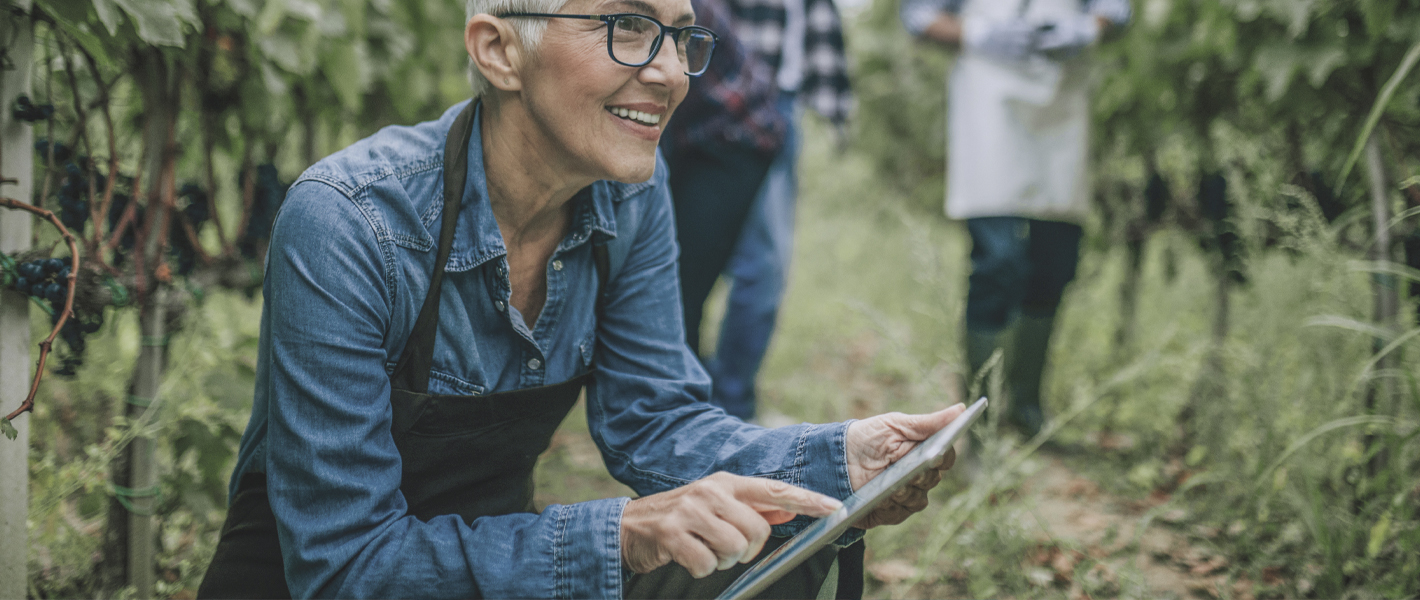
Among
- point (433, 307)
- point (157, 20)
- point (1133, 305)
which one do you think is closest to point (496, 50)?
point (433, 307)

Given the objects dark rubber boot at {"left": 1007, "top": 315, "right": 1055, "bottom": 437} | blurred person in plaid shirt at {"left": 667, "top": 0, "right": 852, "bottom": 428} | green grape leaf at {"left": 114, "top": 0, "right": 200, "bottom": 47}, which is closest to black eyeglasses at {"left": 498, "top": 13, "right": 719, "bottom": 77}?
green grape leaf at {"left": 114, "top": 0, "right": 200, "bottom": 47}

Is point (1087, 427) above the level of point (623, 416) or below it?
below

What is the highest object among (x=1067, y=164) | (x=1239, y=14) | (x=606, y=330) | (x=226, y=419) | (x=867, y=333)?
(x=1239, y=14)

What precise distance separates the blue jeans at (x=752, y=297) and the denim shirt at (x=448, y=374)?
148cm

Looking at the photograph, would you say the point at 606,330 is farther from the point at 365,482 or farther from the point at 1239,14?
the point at 1239,14

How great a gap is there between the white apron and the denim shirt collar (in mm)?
1694

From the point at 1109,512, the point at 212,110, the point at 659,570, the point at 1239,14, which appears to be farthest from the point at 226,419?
the point at 1239,14

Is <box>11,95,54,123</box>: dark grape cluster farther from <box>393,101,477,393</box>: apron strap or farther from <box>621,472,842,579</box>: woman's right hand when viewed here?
<box>621,472,842,579</box>: woman's right hand

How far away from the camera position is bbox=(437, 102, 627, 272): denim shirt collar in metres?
1.26

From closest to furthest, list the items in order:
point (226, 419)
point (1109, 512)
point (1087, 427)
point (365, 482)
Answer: point (365, 482) < point (226, 419) < point (1109, 512) < point (1087, 427)

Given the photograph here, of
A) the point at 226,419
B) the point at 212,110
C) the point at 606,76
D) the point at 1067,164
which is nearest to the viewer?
the point at 606,76

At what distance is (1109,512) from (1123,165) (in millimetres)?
1538

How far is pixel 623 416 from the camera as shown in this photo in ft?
4.70

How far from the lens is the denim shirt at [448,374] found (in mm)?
1054
